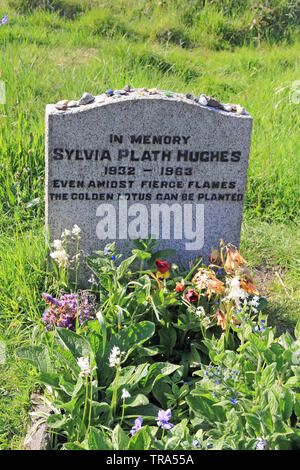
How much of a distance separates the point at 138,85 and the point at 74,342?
2.55m

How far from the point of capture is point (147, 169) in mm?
2844

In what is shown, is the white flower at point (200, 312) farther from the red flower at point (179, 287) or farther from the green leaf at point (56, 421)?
the green leaf at point (56, 421)

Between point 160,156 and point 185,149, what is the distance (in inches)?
5.0

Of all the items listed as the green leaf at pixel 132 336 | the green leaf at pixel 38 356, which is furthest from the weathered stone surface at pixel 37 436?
the green leaf at pixel 132 336

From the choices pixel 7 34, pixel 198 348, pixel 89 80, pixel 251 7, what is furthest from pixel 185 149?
pixel 251 7

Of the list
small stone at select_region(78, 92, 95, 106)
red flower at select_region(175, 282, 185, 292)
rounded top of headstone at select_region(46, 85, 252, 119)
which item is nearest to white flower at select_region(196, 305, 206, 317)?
red flower at select_region(175, 282, 185, 292)

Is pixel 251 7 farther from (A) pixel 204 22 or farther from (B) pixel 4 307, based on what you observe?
(B) pixel 4 307

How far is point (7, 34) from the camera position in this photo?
5078 mm

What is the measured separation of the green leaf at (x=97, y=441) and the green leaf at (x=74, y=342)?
1.40ft

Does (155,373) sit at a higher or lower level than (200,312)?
lower

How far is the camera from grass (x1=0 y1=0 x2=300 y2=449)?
2.82m

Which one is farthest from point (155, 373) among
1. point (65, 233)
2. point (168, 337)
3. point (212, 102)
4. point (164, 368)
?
point (212, 102)

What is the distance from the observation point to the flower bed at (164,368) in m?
1.91

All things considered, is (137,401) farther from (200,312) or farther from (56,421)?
(200,312)
